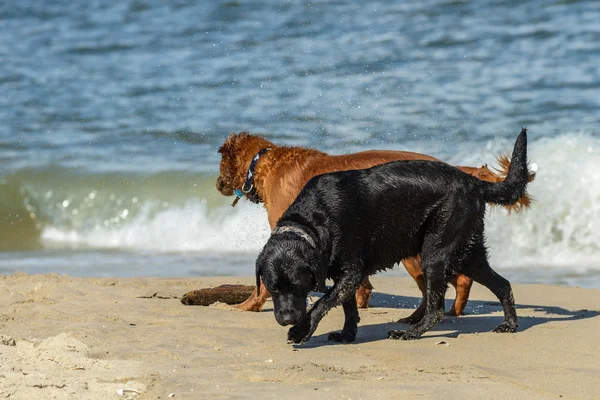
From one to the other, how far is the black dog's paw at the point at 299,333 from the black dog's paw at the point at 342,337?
27 cm

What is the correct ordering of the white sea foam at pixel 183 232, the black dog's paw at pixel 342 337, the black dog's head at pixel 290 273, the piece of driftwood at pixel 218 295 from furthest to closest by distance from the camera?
the white sea foam at pixel 183 232 < the piece of driftwood at pixel 218 295 < the black dog's paw at pixel 342 337 < the black dog's head at pixel 290 273

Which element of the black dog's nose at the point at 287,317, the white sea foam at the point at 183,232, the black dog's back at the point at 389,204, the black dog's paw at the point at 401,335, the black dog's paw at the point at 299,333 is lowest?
the white sea foam at the point at 183,232

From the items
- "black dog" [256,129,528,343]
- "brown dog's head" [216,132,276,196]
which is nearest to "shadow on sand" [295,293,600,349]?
"black dog" [256,129,528,343]

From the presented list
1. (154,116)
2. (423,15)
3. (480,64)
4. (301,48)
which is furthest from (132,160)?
(423,15)

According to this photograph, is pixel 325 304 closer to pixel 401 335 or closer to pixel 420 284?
pixel 401 335

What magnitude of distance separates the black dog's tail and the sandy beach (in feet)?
3.04

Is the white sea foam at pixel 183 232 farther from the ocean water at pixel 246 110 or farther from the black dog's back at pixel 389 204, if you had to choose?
the black dog's back at pixel 389 204

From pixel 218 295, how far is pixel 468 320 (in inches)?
81.2

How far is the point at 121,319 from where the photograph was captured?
634 centimetres

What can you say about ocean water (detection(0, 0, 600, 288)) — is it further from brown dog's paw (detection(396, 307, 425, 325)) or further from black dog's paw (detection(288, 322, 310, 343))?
black dog's paw (detection(288, 322, 310, 343))

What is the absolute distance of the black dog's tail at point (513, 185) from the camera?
19.8ft

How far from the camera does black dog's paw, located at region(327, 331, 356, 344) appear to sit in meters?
5.82

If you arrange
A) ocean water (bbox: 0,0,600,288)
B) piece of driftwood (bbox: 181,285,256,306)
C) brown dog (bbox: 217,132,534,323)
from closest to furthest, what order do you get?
brown dog (bbox: 217,132,534,323)
piece of driftwood (bbox: 181,285,256,306)
ocean water (bbox: 0,0,600,288)

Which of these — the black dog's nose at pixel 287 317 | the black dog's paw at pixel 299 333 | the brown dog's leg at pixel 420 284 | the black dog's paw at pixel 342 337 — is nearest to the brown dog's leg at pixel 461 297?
the brown dog's leg at pixel 420 284
